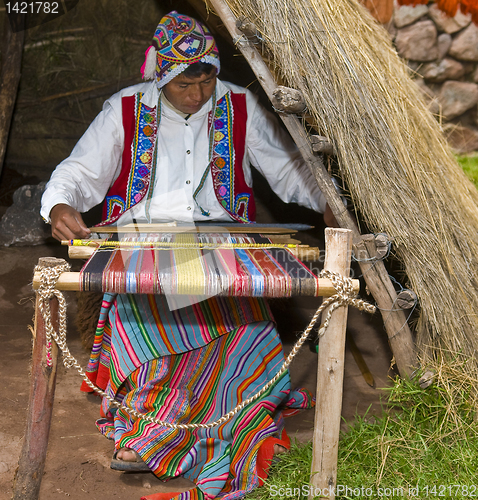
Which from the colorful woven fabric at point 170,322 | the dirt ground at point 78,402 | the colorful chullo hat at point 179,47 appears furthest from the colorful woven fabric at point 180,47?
the dirt ground at point 78,402

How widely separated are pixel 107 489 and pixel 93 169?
4.64ft

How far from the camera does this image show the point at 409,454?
2176 mm

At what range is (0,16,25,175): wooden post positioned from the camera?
165 inches

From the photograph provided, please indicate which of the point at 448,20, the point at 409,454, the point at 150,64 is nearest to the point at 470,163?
the point at 448,20

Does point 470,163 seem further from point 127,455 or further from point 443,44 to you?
point 127,455

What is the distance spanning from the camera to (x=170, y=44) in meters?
2.59

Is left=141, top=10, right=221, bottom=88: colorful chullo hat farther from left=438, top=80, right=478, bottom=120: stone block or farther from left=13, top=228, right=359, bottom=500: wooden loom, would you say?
left=438, top=80, right=478, bottom=120: stone block

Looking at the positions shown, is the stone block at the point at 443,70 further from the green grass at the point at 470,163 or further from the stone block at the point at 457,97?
the green grass at the point at 470,163

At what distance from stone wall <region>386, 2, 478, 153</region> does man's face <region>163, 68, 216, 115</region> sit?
8.94ft

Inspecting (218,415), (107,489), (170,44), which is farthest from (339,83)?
(107,489)

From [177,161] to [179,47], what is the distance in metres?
0.53

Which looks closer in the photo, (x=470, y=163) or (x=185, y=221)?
(x=185, y=221)

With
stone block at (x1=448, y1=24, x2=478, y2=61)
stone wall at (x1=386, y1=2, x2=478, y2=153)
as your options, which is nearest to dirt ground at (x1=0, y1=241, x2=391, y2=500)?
stone wall at (x1=386, y1=2, x2=478, y2=153)

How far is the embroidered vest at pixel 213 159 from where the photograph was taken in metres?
2.75
